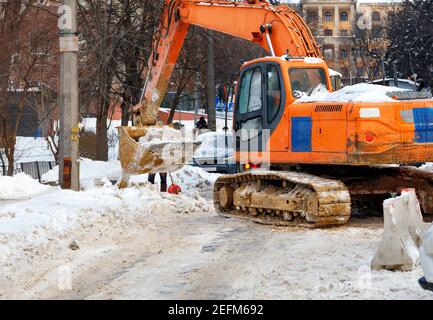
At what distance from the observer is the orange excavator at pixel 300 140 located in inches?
453

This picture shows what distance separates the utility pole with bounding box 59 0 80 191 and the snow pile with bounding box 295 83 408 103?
4809 millimetres

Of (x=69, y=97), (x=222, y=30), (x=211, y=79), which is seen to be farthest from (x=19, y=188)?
(x=211, y=79)

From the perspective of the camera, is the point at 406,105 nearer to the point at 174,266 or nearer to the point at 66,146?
the point at 174,266

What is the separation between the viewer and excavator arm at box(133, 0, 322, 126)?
13945mm

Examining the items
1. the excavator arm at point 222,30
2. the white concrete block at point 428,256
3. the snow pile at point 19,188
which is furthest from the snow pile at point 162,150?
the white concrete block at point 428,256

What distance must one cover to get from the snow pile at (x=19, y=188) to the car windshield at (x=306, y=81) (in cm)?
685

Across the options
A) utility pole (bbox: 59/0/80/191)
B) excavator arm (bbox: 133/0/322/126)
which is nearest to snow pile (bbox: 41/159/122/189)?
excavator arm (bbox: 133/0/322/126)

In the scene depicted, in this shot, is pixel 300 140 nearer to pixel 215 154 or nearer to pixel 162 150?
pixel 162 150

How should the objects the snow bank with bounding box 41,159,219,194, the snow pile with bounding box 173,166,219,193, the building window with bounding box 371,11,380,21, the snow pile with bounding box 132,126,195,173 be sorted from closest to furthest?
the snow pile with bounding box 132,126,195,173
the snow bank with bounding box 41,159,219,194
the snow pile with bounding box 173,166,219,193
the building window with bounding box 371,11,380,21

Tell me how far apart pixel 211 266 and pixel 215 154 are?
16.5 metres

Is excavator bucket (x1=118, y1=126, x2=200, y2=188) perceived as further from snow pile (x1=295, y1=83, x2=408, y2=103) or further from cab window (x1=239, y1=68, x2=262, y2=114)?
snow pile (x1=295, y1=83, x2=408, y2=103)

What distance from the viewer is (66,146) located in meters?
15.2

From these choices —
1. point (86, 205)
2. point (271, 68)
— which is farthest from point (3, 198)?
point (271, 68)

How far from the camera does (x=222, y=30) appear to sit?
15477 millimetres
